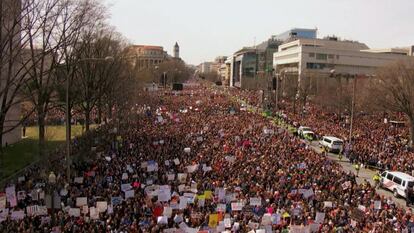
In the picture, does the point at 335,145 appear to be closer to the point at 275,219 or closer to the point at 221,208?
the point at 275,219

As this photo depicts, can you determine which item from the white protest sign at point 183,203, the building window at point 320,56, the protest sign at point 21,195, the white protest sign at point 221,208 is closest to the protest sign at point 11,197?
the protest sign at point 21,195

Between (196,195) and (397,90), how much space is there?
36620 mm

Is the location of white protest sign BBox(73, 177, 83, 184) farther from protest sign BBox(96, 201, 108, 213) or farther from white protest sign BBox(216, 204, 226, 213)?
white protest sign BBox(216, 204, 226, 213)

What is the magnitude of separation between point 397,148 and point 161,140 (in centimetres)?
1937

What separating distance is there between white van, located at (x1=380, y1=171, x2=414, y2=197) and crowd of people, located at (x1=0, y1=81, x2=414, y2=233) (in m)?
2.59

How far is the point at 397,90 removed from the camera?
167 ft

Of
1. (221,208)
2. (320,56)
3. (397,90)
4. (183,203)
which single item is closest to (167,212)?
(183,203)

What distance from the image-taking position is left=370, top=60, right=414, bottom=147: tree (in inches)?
1940

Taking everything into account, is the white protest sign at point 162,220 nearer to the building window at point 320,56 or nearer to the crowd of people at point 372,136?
the crowd of people at point 372,136

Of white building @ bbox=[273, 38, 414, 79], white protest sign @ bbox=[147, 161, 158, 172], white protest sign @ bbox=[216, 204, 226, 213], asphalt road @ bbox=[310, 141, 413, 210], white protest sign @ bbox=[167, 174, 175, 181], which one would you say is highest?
white building @ bbox=[273, 38, 414, 79]

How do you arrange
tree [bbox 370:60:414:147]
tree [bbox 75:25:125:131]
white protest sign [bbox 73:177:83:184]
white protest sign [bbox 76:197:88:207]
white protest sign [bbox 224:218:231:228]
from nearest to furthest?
white protest sign [bbox 224:218:231:228]
white protest sign [bbox 76:197:88:207]
white protest sign [bbox 73:177:83:184]
tree [bbox 75:25:125:131]
tree [bbox 370:60:414:147]

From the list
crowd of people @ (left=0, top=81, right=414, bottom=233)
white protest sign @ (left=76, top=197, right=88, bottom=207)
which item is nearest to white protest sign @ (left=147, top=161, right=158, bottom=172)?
crowd of people @ (left=0, top=81, right=414, bottom=233)

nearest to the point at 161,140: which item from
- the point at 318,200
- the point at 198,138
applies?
the point at 198,138

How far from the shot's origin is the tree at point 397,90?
4928 centimetres
